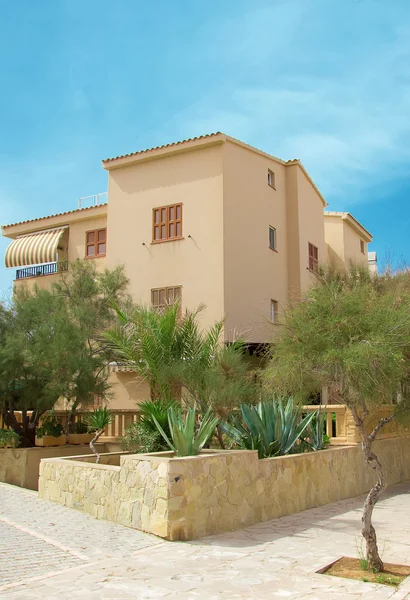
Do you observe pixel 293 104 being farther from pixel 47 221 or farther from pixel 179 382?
pixel 47 221

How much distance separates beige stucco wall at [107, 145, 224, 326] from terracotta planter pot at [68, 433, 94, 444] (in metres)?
6.09

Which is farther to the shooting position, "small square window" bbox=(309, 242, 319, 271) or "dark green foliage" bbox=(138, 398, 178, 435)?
"small square window" bbox=(309, 242, 319, 271)

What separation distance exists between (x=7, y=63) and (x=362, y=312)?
883 centimetres

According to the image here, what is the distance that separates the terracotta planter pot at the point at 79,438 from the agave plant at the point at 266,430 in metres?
6.46

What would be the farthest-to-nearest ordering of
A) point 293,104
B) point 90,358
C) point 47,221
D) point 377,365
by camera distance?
point 47,221, point 90,358, point 293,104, point 377,365

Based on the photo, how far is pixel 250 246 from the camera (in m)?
23.3

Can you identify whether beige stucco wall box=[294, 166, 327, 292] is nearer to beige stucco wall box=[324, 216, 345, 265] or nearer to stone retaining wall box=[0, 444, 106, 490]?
beige stucco wall box=[324, 216, 345, 265]

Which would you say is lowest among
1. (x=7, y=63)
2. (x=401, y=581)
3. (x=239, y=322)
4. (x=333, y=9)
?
(x=401, y=581)

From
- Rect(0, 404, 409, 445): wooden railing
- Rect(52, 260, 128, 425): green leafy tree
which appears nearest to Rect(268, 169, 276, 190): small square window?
Rect(52, 260, 128, 425): green leafy tree

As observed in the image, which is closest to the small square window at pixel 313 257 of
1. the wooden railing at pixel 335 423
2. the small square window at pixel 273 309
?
the small square window at pixel 273 309

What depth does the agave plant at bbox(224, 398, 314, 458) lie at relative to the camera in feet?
39.6

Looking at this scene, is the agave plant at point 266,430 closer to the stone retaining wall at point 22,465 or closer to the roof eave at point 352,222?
the stone retaining wall at point 22,465

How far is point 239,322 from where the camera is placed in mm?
22203

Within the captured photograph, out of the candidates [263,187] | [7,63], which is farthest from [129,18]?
[263,187]
